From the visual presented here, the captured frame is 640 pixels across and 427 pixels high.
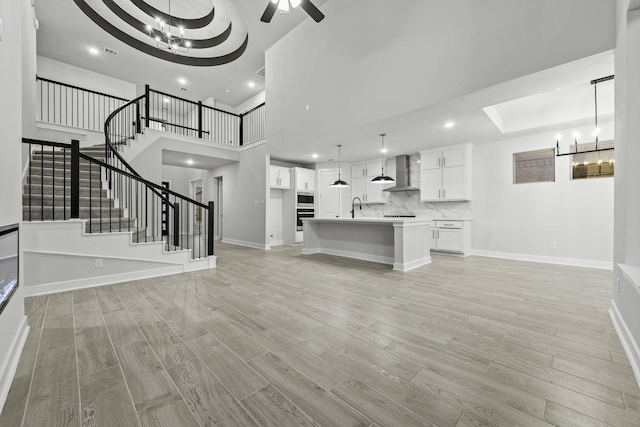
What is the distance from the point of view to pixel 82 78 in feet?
24.8

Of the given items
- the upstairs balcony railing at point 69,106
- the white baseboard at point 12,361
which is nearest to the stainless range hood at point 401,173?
the white baseboard at point 12,361

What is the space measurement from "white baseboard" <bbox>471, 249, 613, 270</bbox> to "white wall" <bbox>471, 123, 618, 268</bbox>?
0.01 m

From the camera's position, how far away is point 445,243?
6082mm

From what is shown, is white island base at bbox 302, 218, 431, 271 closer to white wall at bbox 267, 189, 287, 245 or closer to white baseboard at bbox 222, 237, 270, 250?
white baseboard at bbox 222, 237, 270, 250

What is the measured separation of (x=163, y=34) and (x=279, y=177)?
4.09 m

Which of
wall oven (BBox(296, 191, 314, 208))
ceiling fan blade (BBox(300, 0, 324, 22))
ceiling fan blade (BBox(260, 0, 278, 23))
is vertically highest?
ceiling fan blade (BBox(260, 0, 278, 23))

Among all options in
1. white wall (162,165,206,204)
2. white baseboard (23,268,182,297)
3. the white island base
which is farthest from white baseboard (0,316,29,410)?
white wall (162,165,206,204)

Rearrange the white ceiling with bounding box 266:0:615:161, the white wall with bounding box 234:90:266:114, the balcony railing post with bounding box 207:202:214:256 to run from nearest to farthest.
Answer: the white ceiling with bounding box 266:0:615:161
the balcony railing post with bounding box 207:202:214:256
the white wall with bounding box 234:90:266:114

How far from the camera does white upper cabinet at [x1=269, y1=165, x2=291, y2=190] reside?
7.35 meters

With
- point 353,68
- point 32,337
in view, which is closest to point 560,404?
point 32,337

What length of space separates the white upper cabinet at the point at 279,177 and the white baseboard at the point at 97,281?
3756mm

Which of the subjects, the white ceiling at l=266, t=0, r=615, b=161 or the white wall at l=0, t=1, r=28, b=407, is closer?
the white wall at l=0, t=1, r=28, b=407

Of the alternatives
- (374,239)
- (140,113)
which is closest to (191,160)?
(140,113)

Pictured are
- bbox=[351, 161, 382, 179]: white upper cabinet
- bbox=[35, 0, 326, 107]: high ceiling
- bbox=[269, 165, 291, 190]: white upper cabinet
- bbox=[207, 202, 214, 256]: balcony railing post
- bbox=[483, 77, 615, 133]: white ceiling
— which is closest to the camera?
bbox=[483, 77, 615, 133]: white ceiling
